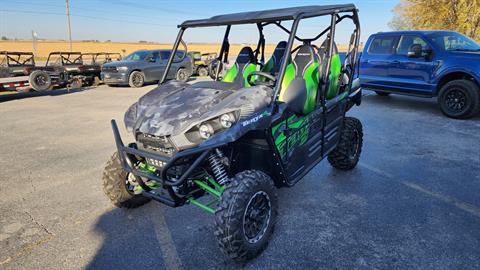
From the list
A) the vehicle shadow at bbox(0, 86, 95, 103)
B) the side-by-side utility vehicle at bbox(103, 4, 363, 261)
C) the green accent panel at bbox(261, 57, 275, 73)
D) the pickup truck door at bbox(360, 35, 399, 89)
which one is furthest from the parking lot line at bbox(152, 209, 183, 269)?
the vehicle shadow at bbox(0, 86, 95, 103)

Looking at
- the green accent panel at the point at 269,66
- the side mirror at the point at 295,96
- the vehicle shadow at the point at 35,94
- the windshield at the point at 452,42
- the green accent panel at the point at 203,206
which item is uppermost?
the windshield at the point at 452,42

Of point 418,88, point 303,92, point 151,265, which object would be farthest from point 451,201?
point 418,88

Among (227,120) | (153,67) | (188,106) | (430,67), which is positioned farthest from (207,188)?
(153,67)

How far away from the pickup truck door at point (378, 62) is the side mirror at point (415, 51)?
0.72 m

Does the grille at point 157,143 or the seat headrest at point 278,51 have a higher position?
the seat headrest at point 278,51

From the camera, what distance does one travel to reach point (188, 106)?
2818mm

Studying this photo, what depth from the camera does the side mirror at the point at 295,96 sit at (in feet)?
9.82

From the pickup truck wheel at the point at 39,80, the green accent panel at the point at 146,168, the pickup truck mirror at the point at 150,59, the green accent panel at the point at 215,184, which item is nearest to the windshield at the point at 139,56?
the pickup truck mirror at the point at 150,59

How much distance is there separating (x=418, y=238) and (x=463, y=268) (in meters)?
0.44

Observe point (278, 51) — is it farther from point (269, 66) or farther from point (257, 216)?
point (257, 216)

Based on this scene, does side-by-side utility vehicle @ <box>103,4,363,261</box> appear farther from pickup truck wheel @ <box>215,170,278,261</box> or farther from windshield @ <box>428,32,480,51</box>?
windshield @ <box>428,32,480,51</box>

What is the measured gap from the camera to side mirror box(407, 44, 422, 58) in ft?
24.5

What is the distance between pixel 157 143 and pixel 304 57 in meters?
1.87

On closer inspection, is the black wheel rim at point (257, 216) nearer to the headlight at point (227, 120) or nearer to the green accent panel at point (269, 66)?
the headlight at point (227, 120)
